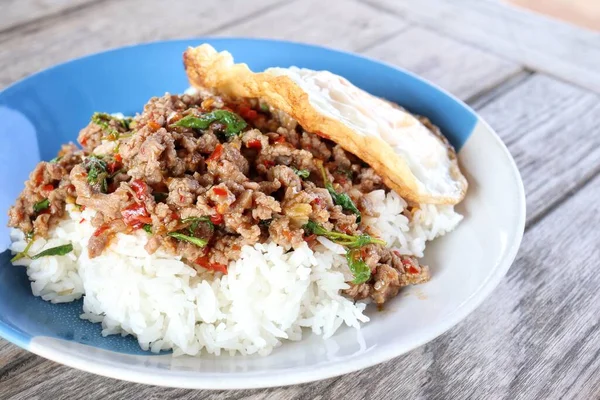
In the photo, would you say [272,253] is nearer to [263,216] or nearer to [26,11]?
[263,216]

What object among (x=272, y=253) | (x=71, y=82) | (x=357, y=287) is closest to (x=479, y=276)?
(x=357, y=287)

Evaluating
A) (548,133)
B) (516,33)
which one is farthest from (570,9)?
(548,133)

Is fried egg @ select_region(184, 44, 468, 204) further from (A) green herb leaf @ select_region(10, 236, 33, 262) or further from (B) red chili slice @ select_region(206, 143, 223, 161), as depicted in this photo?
(A) green herb leaf @ select_region(10, 236, 33, 262)

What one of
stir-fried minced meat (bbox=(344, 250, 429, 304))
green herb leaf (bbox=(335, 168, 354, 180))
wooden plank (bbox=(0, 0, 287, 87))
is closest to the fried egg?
green herb leaf (bbox=(335, 168, 354, 180))

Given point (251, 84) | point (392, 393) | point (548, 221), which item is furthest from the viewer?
point (548, 221)

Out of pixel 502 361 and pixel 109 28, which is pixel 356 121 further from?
pixel 109 28

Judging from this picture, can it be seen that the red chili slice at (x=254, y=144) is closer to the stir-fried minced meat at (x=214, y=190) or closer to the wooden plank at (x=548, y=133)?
the stir-fried minced meat at (x=214, y=190)
